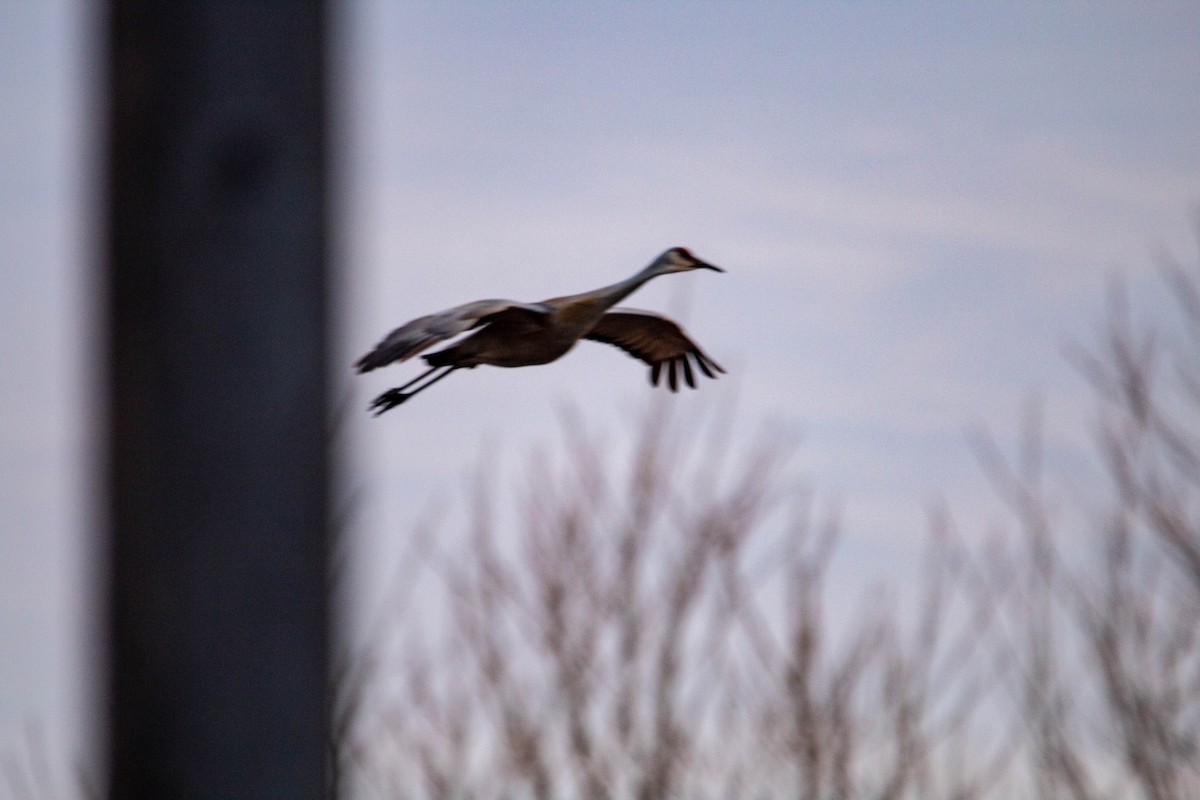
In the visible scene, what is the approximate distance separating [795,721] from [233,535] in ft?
31.9

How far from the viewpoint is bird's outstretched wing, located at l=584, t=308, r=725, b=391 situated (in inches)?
242

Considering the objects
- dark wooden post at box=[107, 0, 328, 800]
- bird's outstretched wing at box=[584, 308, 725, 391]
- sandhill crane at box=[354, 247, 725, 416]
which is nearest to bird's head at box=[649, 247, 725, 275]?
sandhill crane at box=[354, 247, 725, 416]

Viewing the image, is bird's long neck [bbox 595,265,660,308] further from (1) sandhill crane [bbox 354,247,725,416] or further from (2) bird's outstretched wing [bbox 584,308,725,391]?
(2) bird's outstretched wing [bbox 584,308,725,391]

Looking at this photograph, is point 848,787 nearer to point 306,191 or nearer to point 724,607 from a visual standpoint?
point 724,607

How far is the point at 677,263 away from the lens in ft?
15.0

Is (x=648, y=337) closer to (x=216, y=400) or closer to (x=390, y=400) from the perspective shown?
(x=390, y=400)

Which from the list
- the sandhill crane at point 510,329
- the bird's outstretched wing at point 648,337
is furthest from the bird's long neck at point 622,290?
the bird's outstretched wing at point 648,337

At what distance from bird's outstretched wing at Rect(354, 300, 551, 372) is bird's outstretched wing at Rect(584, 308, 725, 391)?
168cm

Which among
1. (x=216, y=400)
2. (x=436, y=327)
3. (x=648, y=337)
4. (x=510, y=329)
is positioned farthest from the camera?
(x=648, y=337)

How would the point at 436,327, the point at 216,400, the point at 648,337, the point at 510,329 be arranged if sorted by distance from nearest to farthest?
1. the point at 216,400
2. the point at 436,327
3. the point at 510,329
4. the point at 648,337

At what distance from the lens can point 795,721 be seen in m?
11.7

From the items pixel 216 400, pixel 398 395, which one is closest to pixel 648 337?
pixel 398 395

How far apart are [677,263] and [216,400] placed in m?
2.34

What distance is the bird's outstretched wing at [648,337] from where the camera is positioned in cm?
614
